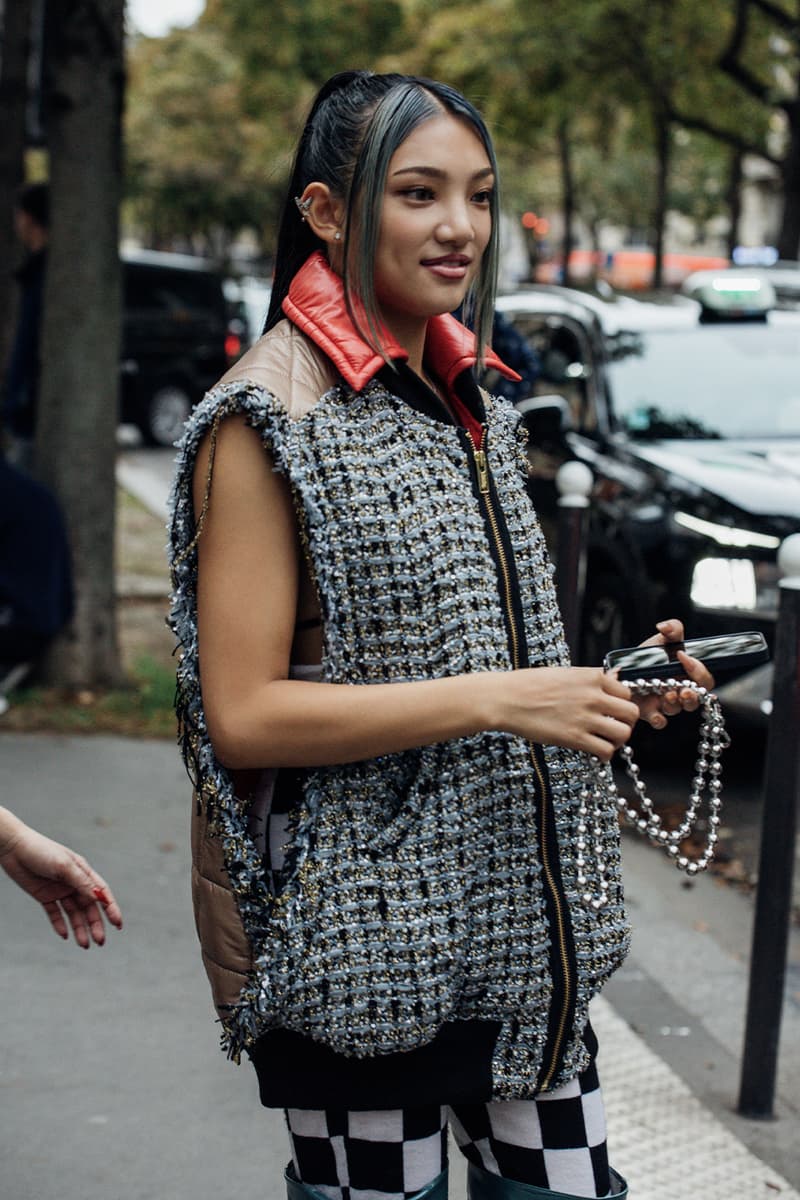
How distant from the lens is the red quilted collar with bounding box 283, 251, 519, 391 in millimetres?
1785

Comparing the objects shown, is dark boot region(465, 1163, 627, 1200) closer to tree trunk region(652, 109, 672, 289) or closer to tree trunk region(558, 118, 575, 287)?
tree trunk region(652, 109, 672, 289)

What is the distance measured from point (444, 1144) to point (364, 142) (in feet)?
3.83

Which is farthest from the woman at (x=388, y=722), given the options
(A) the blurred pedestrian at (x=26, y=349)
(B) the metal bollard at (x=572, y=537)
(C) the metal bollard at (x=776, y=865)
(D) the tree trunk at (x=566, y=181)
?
(D) the tree trunk at (x=566, y=181)

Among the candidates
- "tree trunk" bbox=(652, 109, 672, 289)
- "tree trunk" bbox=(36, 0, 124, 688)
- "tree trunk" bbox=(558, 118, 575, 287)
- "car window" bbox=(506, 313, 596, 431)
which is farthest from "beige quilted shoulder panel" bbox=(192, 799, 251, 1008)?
"tree trunk" bbox=(558, 118, 575, 287)

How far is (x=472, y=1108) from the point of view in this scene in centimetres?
193

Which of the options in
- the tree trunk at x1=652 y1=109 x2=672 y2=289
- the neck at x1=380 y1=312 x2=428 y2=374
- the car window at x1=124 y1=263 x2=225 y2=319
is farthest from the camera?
the tree trunk at x1=652 y1=109 x2=672 y2=289

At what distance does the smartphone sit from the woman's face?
1.49 ft

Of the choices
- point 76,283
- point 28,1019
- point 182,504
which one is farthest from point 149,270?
point 182,504

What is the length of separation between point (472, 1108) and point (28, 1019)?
2294 millimetres

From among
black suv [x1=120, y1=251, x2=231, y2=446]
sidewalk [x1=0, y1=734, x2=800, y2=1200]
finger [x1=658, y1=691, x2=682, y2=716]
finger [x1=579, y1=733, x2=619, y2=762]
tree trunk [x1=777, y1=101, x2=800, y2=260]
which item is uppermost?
tree trunk [x1=777, y1=101, x2=800, y2=260]

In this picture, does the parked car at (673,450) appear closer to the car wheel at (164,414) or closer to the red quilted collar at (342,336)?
the red quilted collar at (342,336)

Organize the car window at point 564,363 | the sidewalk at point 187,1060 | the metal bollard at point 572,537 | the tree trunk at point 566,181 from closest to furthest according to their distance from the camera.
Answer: the sidewalk at point 187,1060 → the metal bollard at point 572,537 → the car window at point 564,363 → the tree trunk at point 566,181

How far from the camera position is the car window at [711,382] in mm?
6852

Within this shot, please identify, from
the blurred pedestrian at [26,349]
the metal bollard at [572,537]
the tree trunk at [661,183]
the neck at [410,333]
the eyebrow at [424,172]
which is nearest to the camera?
the eyebrow at [424,172]
